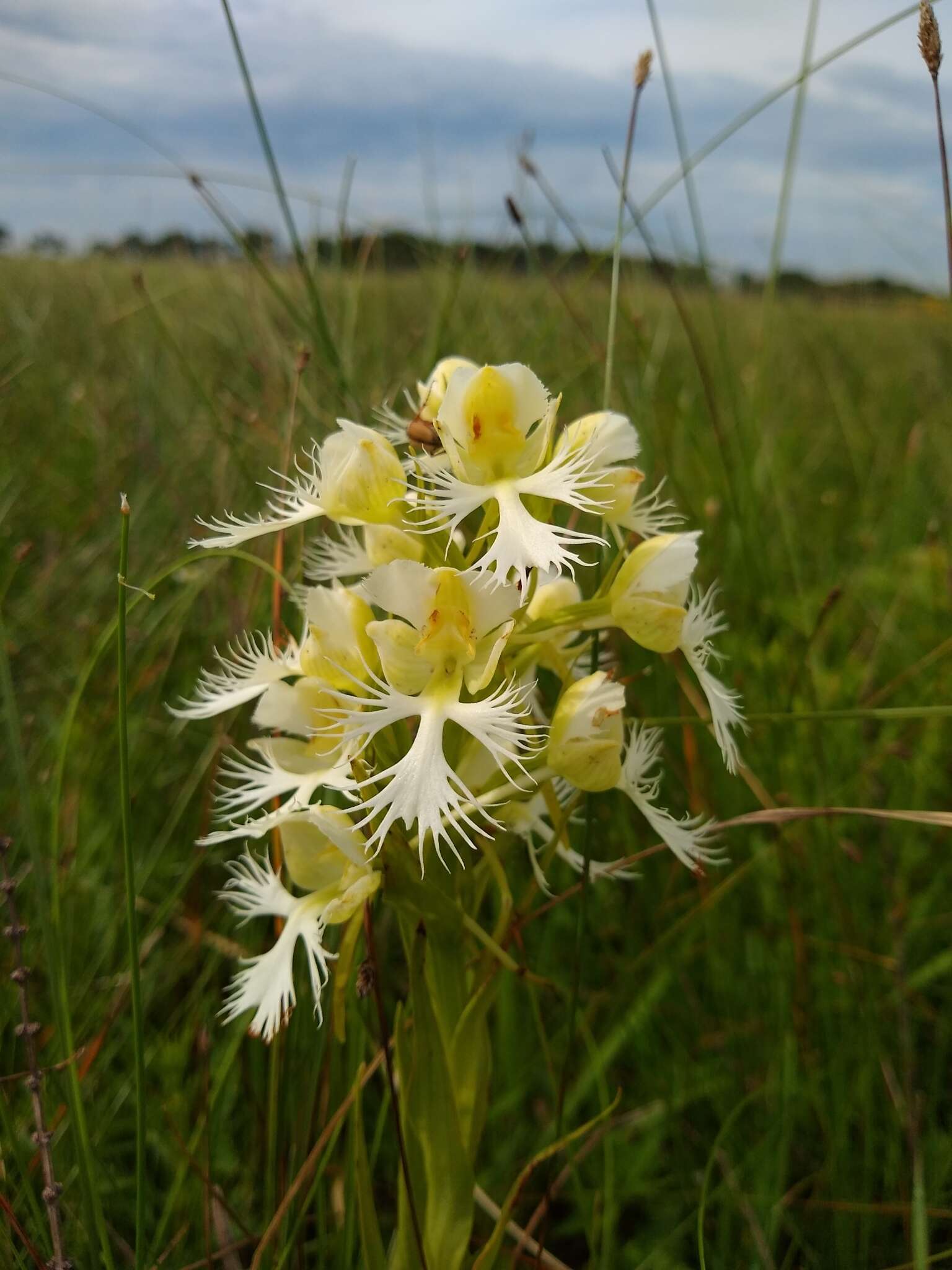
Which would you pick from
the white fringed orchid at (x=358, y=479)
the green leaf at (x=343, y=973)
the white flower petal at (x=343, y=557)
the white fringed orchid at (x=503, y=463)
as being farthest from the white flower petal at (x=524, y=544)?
the green leaf at (x=343, y=973)

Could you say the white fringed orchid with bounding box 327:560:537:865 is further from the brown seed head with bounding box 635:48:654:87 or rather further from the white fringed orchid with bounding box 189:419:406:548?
the brown seed head with bounding box 635:48:654:87

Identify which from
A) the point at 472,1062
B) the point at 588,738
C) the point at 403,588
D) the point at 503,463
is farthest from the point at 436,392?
the point at 472,1062

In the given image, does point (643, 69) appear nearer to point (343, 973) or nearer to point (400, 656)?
point (400, 656)

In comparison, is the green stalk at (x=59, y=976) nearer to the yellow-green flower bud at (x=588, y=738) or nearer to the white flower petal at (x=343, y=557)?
the white flower petal at (x=343, y=557)

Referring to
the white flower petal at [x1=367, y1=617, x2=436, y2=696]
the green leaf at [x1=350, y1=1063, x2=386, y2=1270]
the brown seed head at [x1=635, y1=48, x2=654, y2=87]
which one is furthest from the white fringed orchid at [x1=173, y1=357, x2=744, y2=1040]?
the brown seed head at [x1=635, y1=48, x2=654, y2=87]

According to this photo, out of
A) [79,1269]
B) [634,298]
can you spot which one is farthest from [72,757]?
[634,298]

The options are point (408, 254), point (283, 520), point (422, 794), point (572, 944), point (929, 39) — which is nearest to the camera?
point (422, 794)
